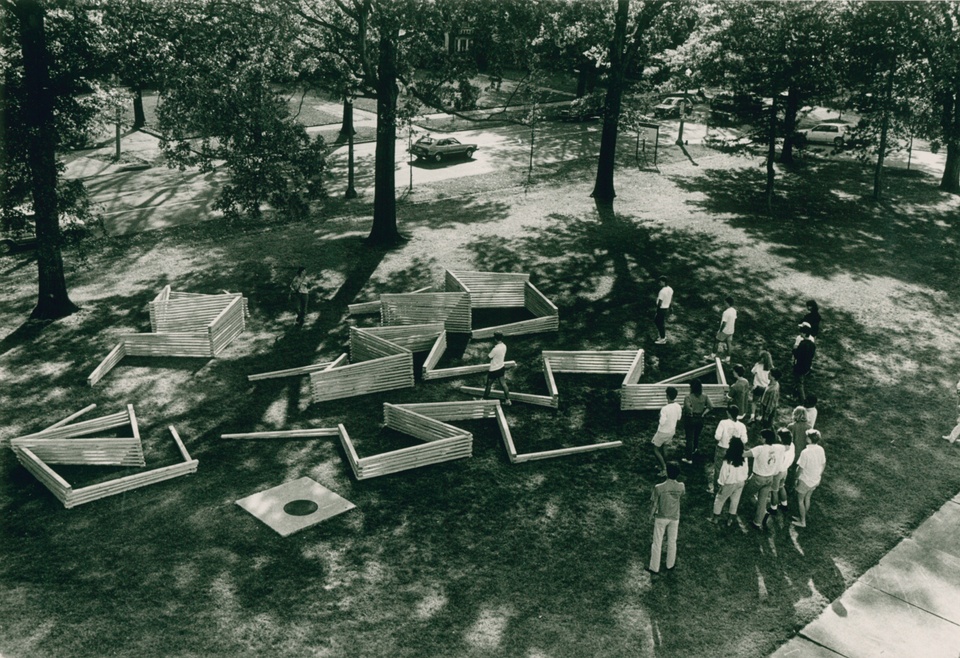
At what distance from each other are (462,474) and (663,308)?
7.86 meters

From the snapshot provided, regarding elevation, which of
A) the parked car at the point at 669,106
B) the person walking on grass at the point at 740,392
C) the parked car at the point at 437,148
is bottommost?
the person walking on grass at the point at 740,392

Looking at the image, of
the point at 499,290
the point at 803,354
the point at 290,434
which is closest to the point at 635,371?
the point at 803,354

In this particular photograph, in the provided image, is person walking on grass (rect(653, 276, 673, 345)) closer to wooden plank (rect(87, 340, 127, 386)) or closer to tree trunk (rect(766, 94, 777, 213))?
wooden plank (rect(87, 340, 127, 386))

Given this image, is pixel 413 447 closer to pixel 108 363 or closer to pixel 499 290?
pixel 108 363

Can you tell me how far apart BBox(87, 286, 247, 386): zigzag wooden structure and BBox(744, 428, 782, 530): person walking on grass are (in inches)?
483

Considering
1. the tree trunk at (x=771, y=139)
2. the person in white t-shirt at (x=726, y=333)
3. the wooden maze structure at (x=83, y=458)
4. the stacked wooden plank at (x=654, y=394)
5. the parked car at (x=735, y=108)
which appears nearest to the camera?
the wooden maze structure at (x=83, y=458)

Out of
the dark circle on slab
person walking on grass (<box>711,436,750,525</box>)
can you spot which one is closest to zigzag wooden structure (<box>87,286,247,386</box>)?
the dark circle on slab

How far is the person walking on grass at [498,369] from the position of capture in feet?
57.6

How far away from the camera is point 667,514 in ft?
40.0

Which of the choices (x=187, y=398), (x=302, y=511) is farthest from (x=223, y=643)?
(x=187, y=398)

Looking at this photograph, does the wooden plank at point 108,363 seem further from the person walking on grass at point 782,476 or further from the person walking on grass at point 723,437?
the person walking on grass at point 782,476

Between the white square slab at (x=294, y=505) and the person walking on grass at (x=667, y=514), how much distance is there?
486cm

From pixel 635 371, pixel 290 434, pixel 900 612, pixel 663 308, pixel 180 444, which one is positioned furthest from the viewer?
pixel 663 308

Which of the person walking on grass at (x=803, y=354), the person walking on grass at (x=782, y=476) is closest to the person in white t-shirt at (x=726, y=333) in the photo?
the person walking on grass at (x=803, y=354)
